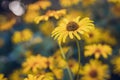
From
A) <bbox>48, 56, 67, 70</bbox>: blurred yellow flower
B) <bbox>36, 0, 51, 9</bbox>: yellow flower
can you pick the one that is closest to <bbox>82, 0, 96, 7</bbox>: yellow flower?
<bbox>36, 0, 51, 9</bbox>: yellow flower

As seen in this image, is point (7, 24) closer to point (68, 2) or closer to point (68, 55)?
point (68, 2)

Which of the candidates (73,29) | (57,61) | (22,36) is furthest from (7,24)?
(73,29)

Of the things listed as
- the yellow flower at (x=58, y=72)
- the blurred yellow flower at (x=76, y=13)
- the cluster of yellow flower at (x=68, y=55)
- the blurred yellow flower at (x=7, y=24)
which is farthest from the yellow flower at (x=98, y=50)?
the blurred yellow flower at (x=7, y=24)

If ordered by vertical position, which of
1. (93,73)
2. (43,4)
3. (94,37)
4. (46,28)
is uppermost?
(43,4)

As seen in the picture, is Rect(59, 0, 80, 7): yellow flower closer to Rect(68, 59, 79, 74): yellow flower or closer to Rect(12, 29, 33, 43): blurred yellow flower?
Rect(12, 29, 33, 43): blurred yellow flower

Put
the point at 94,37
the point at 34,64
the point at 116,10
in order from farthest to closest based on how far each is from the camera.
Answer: the point at 116,10
the point at 94,37
the point at 34,64

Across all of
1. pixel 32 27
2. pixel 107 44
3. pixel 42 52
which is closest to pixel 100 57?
pixel 107 44
